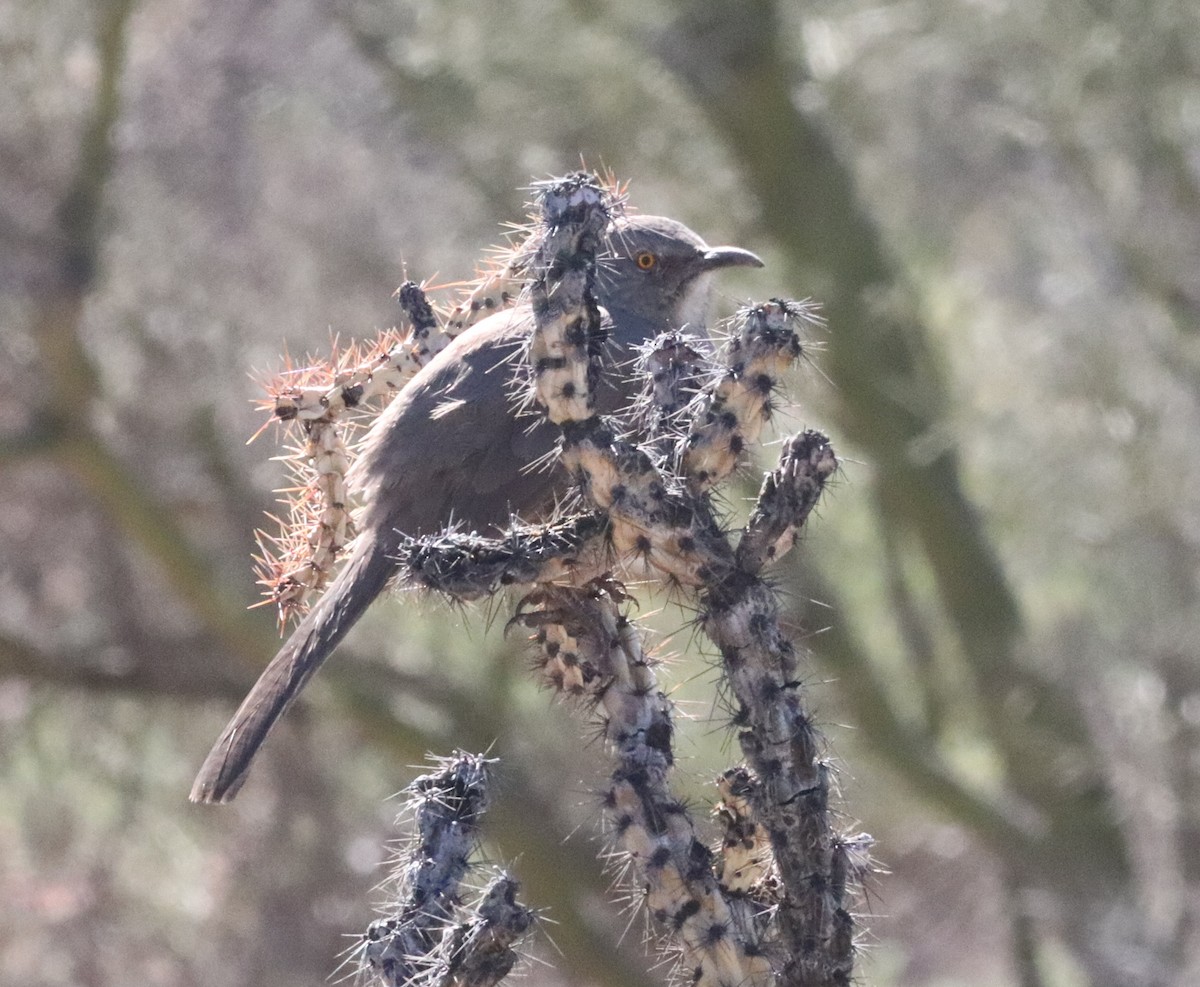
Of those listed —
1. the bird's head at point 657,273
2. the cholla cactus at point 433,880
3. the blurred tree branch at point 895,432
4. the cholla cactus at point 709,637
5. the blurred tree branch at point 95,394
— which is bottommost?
the cholla cactus at point 433,880

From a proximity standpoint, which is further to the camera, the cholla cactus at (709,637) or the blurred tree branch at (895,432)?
the blurred tree branch at (895,432)

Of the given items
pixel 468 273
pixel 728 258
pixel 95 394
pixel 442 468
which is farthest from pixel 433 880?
pixel 468 273

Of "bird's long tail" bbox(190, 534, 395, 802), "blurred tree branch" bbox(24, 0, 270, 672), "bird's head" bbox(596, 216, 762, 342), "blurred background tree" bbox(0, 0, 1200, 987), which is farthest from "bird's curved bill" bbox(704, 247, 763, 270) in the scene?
"blurred tree branch" bbox(24, 0, 270, 672)

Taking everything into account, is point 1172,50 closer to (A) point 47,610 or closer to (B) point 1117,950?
(B) point 1117,950

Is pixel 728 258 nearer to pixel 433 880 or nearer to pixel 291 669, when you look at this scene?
pixel 291 669

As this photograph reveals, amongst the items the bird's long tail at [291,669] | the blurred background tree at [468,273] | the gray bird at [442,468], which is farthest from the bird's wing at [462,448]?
the blurred background tree at [468,273]

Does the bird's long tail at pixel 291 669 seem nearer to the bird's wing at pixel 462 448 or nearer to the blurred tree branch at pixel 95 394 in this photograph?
the bird's wing at pixel 462 448

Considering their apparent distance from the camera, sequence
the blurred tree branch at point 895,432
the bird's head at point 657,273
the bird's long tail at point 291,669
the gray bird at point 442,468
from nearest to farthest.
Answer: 1. the bird's long tail at point 291,669
2. the gray bird at point 442,468
3. the bird's head at point 657,273
4. the blurred tree branch at point 895,432
